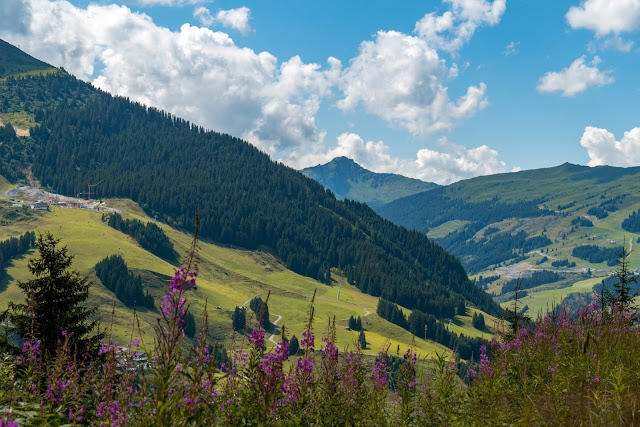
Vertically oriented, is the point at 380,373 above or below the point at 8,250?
above

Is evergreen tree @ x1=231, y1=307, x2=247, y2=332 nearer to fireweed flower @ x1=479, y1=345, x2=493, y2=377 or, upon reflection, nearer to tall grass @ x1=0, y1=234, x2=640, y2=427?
fireweed flower @ x1=479, y1=345, x2=493, y2=377

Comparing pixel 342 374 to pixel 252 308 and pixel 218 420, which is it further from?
pixel 252 308

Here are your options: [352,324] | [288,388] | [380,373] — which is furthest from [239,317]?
[288,388]

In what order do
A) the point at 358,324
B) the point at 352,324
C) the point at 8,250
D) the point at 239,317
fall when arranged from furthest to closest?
the point at 8,250
the point at 358,324
the point at 352,324
the point at 239,317

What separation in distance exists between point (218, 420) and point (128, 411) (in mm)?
1649

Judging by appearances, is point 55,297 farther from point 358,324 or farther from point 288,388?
point 358,324

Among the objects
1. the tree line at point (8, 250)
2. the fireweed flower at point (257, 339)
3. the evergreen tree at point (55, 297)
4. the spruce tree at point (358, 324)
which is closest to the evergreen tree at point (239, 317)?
the spruce tree at point (358, 324)

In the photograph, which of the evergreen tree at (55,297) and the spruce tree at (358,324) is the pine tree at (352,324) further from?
the evergreen tree at (55,297)

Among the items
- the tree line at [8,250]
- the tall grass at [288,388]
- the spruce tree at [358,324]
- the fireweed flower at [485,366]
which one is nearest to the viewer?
the tall grass at [288,388]

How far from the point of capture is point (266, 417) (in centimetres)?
821

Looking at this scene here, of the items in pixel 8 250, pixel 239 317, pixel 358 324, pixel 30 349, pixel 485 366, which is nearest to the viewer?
pixel 30 349

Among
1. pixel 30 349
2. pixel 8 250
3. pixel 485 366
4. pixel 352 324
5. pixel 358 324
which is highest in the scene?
pixel 485 366

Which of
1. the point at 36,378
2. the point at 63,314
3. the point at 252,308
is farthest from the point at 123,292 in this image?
the point at 36,378

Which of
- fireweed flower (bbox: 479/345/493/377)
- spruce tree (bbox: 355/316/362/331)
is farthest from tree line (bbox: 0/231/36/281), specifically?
fireweed flower (bbox: 479/345/493/377)
